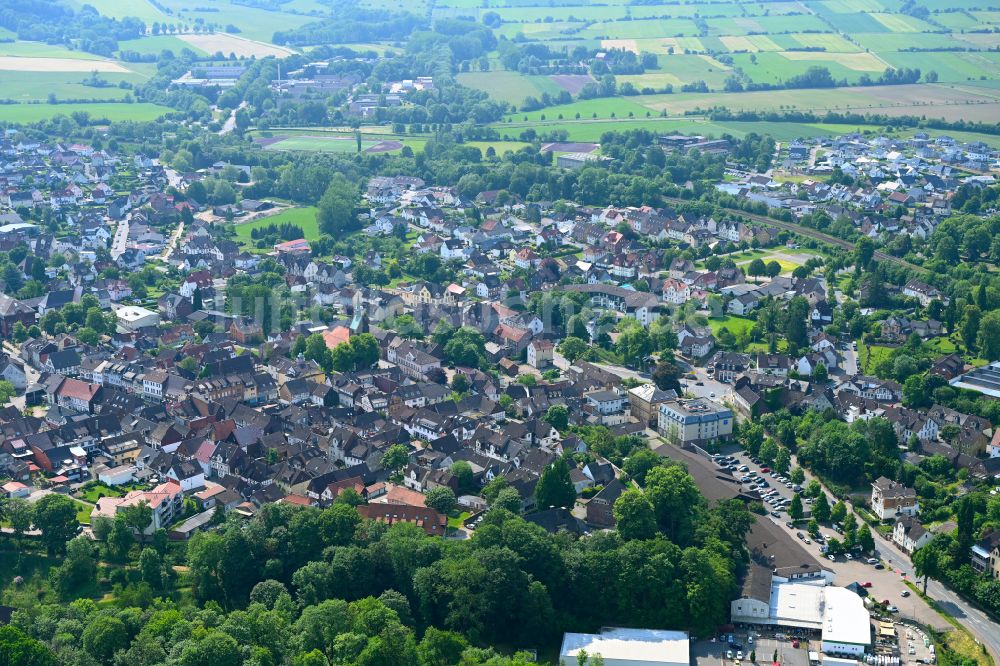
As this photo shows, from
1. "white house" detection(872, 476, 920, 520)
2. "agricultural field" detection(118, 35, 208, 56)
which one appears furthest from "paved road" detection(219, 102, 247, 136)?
"white house" detection(872, 476, 920, 520)

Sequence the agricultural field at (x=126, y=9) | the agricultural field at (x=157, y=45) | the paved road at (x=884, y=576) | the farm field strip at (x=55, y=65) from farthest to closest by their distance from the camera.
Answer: the agricultural field at (x=126, y=9), the agricultural field at (x=157, y=45), the farm field strip at (x=55, y=65), the paved road at (x=884, y=576)

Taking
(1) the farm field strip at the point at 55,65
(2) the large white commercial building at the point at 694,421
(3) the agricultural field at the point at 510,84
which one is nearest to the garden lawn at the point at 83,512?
(2) the large white commercial building at the point at 694,421

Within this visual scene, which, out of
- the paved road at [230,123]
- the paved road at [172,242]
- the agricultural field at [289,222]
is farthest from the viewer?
the paved road at [230,123]

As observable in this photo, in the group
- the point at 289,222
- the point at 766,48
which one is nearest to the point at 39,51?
the point at 289,222

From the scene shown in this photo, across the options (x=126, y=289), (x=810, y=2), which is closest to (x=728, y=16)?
(x=810, y=2)

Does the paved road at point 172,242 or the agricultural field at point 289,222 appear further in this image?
the agricultural field at point 289,222

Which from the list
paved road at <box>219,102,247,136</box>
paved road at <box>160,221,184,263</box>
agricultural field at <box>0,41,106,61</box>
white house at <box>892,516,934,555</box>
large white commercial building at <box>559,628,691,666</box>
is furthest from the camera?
agricultural field at <box>0,41,106,61</box>

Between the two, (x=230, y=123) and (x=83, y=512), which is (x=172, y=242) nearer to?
(x=83, y=512)

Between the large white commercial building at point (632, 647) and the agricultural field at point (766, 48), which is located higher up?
the agricultural field at point (766, 48)

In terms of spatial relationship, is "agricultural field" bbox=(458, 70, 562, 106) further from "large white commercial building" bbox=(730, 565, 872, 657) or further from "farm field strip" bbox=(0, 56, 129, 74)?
"large white commercial building" bbox=(730, 565, 872, 657)

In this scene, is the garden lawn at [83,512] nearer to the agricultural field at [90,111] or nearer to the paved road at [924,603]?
the paved road at [924,603]
